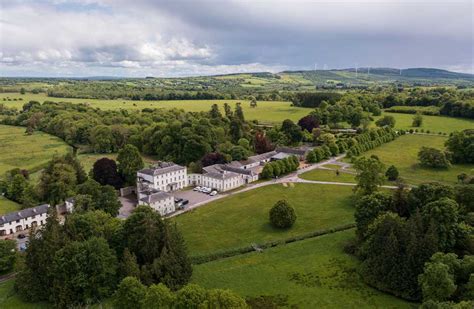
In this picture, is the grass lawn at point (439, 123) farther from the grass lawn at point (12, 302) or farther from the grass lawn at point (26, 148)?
the grass lawn at point (12, 302)

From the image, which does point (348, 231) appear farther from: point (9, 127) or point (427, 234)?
point (9, 127)

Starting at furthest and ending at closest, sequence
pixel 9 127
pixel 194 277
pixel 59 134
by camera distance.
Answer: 1. pixel 9 127
2. pixel 59 134
3. pixel 194 277

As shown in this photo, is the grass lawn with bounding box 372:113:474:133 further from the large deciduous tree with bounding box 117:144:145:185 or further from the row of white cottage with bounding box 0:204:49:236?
the row of white cottage with bounding box 0:204:49:236

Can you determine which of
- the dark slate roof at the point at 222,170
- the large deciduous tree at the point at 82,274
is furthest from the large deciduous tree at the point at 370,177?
the large deciduous tree at the point at 82,274

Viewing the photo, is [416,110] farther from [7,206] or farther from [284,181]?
[7,206]

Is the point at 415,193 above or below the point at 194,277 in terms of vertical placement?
above

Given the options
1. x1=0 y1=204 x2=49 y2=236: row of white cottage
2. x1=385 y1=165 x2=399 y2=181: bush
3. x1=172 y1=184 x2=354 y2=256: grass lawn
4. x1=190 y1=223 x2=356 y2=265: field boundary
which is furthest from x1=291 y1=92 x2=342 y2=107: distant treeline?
x1=0 y1=204 x2=49 y2=236: row of white cottage

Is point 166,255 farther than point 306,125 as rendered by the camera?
No

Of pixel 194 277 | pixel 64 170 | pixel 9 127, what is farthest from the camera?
pixel 9 127

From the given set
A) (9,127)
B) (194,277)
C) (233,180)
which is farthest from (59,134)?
(194,277)
